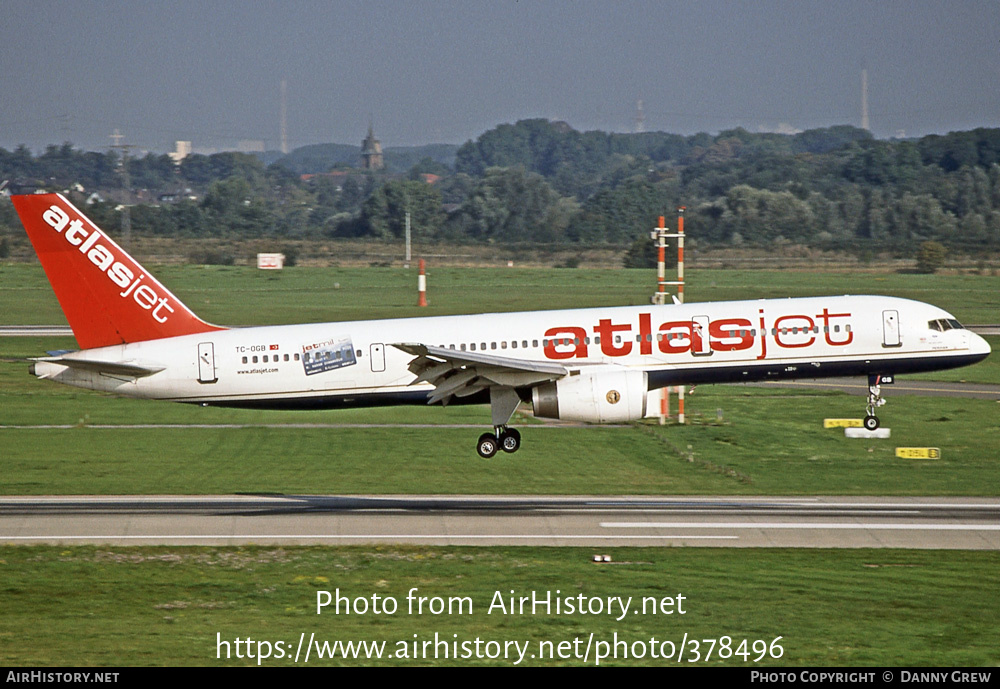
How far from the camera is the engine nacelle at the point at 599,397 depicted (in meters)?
40.1

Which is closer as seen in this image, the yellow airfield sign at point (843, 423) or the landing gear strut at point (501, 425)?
the landing gear strut at point (501, 425)

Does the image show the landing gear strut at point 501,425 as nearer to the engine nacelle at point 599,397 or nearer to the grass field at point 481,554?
the engine nacelle at point 599,397

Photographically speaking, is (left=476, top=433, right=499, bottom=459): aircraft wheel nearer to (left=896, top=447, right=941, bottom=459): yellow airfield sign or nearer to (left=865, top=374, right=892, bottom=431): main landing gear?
(left=865, top=374, right=892, bottom=431): main landing gear

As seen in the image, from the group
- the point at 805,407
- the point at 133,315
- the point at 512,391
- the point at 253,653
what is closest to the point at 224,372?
the point at 133,315

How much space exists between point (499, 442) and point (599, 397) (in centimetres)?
458

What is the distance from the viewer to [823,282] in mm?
131750

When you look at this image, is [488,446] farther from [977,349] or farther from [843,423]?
[843,423]

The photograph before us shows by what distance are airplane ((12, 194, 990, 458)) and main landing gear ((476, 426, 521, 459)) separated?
5cm

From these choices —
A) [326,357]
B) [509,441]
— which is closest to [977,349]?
[509,441]

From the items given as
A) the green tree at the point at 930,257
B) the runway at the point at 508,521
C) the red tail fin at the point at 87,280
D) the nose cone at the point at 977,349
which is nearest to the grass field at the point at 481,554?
the runway at the point at 508,521

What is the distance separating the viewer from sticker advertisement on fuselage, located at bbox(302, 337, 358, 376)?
4341 cm

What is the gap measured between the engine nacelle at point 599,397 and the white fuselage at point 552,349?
1.83 m

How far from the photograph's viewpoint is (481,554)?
34656 millimetres
